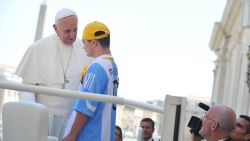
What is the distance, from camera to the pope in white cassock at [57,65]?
14.2 ft

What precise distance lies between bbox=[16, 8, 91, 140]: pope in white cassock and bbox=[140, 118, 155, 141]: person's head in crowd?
145 inches

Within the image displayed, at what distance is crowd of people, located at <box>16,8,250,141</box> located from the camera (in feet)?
12.8

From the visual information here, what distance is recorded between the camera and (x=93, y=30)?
409 centimetres

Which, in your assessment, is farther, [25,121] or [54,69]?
[54,69]

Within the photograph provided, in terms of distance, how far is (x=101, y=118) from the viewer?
156 inches

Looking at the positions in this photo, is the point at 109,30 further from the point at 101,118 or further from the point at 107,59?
the point at 101,118

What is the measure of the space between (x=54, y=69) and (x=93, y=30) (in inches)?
22.6

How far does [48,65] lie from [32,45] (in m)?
0.21

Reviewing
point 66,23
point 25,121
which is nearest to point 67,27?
point 66,23

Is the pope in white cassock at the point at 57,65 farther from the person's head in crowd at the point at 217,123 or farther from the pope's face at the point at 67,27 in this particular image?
the person's head in crowd at the point at 217,123

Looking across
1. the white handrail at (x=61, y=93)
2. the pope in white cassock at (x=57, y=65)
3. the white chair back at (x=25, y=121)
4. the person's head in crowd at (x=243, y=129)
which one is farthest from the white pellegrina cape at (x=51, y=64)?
the person's head in crowd at (x=243, y=129)

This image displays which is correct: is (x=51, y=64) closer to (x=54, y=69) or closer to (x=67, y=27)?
(x=54, y=69)

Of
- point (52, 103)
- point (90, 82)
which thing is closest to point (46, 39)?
point (52, 103)

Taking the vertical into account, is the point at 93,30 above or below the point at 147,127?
Result: above
